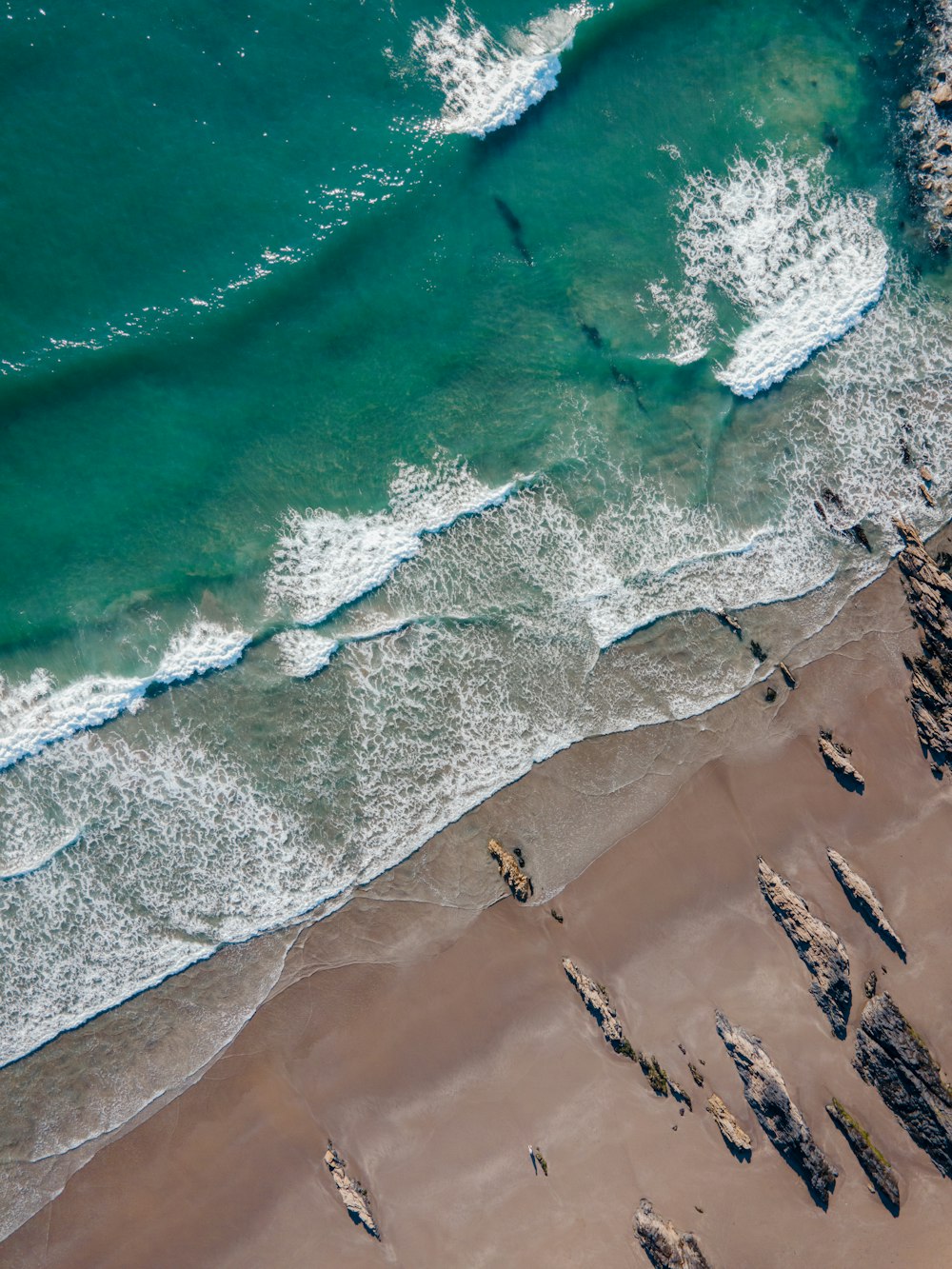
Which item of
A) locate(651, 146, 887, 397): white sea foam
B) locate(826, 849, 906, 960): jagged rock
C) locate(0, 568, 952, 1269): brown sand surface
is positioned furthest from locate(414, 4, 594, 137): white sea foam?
locate(826, 849, 906, 960): jagged rock

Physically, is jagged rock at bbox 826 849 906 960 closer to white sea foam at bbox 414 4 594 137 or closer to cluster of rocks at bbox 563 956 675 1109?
cluster of rocks at bbox 563 956 675 1109

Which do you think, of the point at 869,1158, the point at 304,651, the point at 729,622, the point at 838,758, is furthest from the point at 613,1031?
the point at 304,651

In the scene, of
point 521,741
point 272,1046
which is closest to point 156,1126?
point 272,1046

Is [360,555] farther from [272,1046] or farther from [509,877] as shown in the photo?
[272,1046]

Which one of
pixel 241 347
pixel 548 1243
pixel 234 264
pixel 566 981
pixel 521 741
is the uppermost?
pixel 234 264

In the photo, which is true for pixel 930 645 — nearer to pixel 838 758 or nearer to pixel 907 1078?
pixel 838 758

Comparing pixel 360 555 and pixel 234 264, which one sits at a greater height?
pixel 234 264

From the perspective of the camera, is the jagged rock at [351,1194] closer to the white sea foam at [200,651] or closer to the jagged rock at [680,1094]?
the jagged rock at [680,1094]
